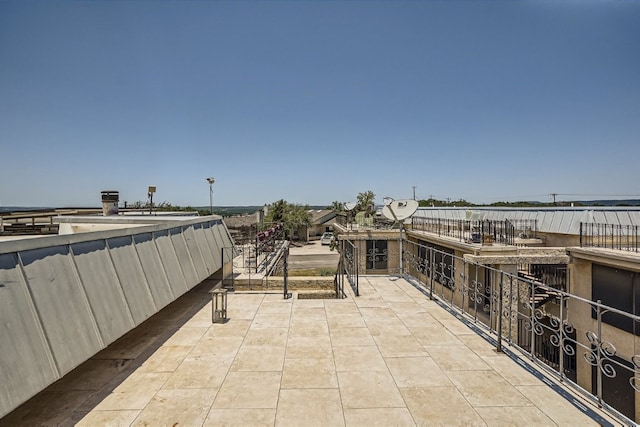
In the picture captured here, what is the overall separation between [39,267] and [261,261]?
943cm

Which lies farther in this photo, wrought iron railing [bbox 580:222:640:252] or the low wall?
wrought iron railing [bbox 580:222:640:252]

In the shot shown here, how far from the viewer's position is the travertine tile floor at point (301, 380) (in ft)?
10.5

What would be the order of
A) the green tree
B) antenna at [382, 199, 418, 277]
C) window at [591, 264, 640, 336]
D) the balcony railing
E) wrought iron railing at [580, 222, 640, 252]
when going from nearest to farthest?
window at [591, 264, 640, 336]
antenna at [382, 199, 418, 277]
wrought iron railing at [580, 222, 640, 252]
the balcony railing
the green tree

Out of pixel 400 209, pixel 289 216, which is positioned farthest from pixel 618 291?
pixel 289 216

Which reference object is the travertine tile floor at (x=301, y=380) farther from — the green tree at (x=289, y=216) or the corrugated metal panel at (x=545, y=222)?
the green tree at (x=289, y=216)

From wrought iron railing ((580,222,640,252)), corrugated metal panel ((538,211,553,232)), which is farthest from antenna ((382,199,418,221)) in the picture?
corrugated metal panel ((538,211,553,232))

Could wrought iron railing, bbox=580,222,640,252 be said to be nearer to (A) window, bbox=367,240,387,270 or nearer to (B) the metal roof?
(B) the metal roof

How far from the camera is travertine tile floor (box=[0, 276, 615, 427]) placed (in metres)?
3.21

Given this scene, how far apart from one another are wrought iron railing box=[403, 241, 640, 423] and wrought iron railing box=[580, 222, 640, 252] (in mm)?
3382

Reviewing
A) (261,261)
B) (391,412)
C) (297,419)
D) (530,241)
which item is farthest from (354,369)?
(530,241)

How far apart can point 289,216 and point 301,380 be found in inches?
1683

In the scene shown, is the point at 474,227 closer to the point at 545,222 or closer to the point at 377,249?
the point at 545,222

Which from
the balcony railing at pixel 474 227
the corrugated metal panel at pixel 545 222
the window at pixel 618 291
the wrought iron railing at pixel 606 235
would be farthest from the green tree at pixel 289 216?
the window at pixel 618 291

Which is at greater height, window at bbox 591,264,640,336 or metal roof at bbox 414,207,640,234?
metal roof at bbox 414,207,640,234
